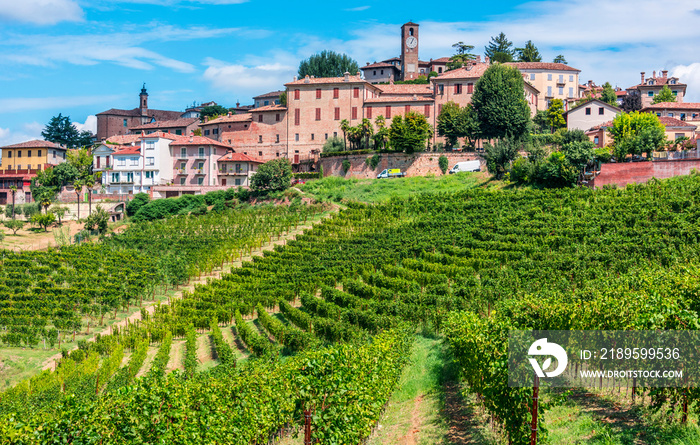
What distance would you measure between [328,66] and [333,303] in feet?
220

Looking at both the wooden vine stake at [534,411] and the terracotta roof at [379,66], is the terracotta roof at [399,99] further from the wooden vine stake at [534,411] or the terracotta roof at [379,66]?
the wooden vine stake at [534,411]

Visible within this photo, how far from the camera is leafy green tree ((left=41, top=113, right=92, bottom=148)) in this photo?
95.5 metres

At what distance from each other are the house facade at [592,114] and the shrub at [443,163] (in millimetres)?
16163

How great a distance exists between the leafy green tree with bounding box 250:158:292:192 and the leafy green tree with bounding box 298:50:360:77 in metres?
31.6

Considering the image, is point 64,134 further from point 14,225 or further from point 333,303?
point 333,303

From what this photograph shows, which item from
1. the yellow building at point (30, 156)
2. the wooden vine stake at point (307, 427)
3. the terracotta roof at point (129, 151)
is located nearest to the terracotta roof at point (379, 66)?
the terracotta roof at point (129, 151)

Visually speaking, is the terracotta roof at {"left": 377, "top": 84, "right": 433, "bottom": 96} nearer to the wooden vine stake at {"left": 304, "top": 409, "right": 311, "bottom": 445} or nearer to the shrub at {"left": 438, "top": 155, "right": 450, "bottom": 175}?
the shrub at {"left": 438, "top": 155, "right": 450, "bottom": 175}

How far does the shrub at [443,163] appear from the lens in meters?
58.9

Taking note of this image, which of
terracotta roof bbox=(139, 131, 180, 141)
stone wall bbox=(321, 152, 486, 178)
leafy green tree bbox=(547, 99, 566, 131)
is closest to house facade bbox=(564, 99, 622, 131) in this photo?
leafy green tree bbox=(547, 99, 566, 131)

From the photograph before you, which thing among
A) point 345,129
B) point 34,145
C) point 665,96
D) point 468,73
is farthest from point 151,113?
point 665,96

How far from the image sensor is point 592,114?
65875 mm

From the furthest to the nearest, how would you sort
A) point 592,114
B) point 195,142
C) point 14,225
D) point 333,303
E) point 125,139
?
point 125,139 < point 195,142 < point 592,114 < point 14,225 < point 333,303

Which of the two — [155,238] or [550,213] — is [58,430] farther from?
[155,238]

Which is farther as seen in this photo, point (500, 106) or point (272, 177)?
point (500, 106)
